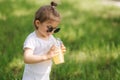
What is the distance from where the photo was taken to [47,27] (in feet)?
9.21

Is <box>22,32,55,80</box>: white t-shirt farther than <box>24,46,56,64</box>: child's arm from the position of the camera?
Yes

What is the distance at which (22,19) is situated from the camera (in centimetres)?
598

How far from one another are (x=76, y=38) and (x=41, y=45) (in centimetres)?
238

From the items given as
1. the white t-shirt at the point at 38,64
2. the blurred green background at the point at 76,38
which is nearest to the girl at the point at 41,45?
the white t-shirt at the point at 38,64

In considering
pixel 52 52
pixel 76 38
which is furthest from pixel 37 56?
pixel 76 38

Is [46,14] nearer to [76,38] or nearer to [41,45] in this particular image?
[41,45]

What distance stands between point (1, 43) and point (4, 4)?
2062 mm

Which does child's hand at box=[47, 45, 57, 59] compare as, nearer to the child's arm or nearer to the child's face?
the child's arm

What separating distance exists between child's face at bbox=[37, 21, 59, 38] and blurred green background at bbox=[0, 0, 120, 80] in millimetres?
1029

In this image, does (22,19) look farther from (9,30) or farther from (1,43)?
(1,43)

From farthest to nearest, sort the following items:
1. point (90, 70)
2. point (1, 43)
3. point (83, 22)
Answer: point (83, 22)
point (1, 43)
point (90, 70)

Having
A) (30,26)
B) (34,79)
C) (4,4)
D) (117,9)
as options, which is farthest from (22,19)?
(34,79)

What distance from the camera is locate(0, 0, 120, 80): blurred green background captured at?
4035mm

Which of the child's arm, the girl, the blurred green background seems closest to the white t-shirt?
the girl
